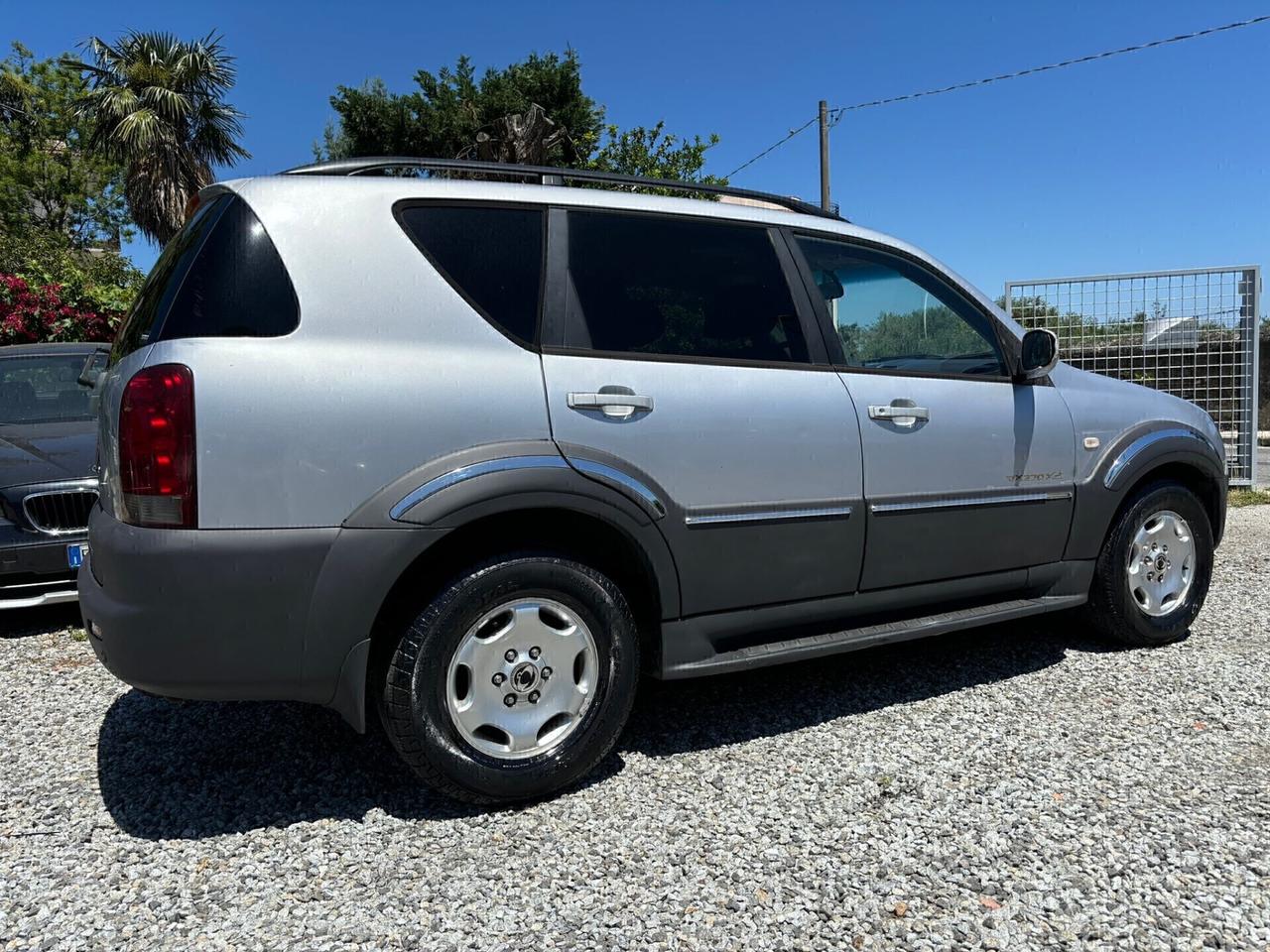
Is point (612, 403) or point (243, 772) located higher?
point (612, 403)

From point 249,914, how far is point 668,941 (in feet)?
3.41

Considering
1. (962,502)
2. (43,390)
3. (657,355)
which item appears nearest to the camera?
(657,355)

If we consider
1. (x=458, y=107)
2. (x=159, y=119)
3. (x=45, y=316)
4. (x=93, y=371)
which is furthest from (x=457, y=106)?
(x=93, y=371)

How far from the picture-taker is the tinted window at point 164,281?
102 inches

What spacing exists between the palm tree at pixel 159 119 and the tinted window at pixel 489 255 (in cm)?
2148

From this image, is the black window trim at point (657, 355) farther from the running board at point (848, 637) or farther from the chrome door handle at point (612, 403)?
the running board at point (848, 637)

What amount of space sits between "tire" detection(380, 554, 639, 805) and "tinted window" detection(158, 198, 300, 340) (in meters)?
0.91

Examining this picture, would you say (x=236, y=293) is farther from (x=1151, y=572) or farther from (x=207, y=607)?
(x=1151, y=572)

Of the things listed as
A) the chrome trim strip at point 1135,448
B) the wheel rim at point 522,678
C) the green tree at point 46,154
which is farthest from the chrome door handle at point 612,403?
the green tree at point 46,154

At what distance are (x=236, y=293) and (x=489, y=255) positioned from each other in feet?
2.42

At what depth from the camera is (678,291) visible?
3104mm

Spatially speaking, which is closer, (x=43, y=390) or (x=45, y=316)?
(x=43, y=390)

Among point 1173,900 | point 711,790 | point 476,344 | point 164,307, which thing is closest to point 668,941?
point 711,790

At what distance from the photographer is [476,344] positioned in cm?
267
